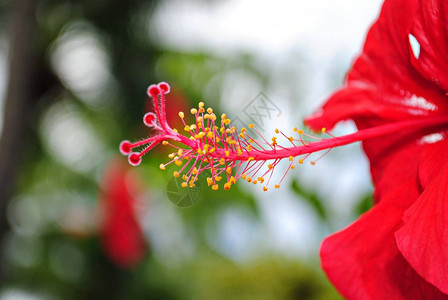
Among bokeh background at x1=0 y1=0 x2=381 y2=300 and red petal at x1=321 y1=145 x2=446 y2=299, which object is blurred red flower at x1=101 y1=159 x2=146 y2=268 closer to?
bokeh background at x1=0 y1=0 x2=381 y2=300

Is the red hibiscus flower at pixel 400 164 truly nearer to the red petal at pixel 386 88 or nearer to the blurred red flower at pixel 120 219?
the red petal at pixel 386 88

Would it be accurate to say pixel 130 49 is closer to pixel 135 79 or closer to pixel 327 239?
pixel 135 79

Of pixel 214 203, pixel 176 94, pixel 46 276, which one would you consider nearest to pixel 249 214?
pixel 214 203

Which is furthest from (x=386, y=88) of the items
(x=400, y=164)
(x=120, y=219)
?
(x=120, y=219)

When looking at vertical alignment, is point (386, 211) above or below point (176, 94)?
above

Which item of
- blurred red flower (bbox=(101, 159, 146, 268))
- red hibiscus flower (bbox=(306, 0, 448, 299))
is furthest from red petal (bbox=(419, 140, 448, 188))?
blurred red flower (bbox=(101, 159, 146, 268))

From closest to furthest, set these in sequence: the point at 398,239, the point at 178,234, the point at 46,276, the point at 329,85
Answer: the point at 398,239, the point at 329,85, the point at 46,276, the point at 178,234

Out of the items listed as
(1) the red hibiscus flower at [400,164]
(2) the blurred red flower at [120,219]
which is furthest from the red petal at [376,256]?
(2) the blurred red flower at [120,219]

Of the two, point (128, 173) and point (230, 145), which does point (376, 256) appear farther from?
point (128, 173)
